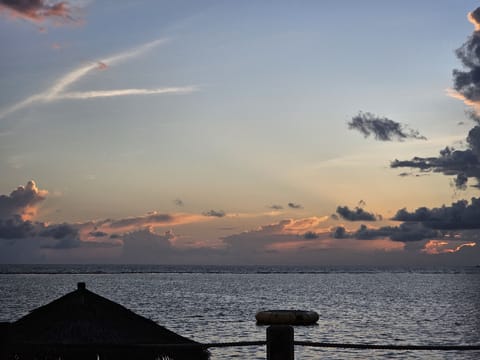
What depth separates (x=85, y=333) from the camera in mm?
9555

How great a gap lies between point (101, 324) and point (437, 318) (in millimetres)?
77369

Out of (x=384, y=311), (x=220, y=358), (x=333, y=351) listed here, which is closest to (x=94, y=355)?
(x=220, y=358)

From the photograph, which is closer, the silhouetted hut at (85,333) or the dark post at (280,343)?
the dark post at (280,343)

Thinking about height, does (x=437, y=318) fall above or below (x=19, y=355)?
below

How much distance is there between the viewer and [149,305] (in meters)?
99.1

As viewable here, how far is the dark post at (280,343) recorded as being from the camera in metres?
7.40

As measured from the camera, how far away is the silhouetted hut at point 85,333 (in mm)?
9062

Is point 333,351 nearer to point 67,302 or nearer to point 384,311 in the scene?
point 67,302

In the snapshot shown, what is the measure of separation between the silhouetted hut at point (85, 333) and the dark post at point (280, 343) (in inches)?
73.2

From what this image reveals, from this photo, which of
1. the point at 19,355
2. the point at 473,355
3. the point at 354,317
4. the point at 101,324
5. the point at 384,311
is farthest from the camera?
the point at 384,311

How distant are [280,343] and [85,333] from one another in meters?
3.34

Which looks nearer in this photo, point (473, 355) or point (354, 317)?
point (473, 355)

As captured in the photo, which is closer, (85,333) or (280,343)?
(280,343)

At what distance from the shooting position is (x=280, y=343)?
7.43m
